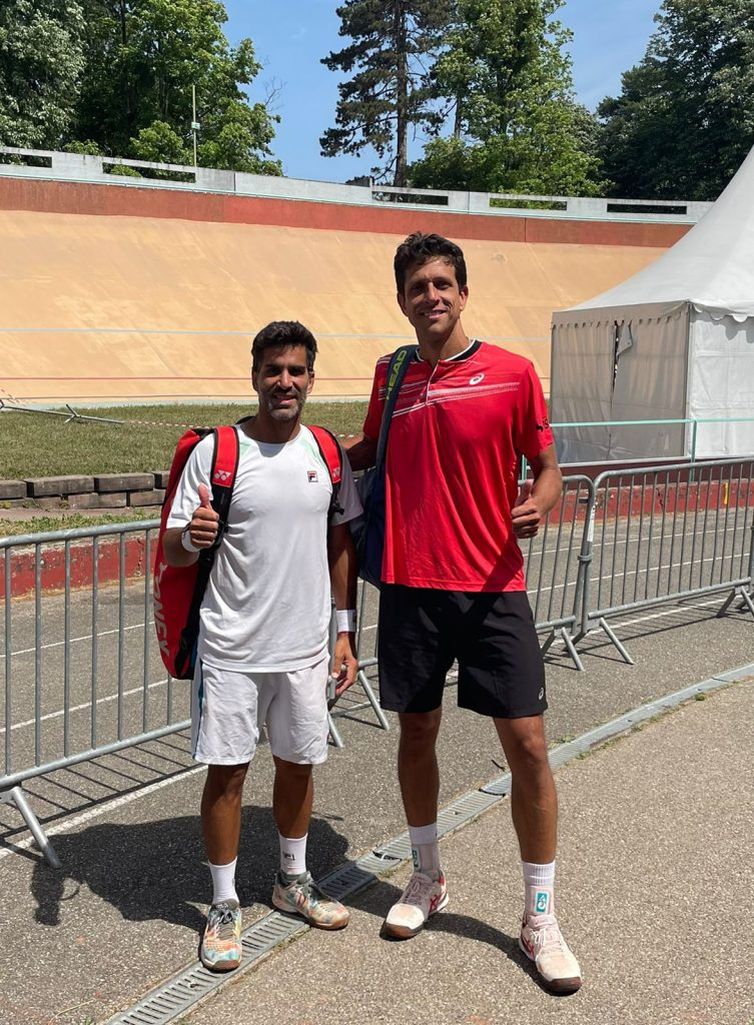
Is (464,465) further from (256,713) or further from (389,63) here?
(389,63)

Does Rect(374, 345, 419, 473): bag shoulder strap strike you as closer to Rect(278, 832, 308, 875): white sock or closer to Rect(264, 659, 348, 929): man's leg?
Rect(264, 659, 348, 929): man's leg

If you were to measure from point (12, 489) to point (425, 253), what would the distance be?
7604mm

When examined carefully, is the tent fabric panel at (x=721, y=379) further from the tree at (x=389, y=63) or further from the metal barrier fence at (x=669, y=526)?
the tree at (x=389, y=63)

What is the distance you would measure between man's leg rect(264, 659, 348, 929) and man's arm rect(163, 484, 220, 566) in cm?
46

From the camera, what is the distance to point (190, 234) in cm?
2716

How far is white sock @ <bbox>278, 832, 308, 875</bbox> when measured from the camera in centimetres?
322

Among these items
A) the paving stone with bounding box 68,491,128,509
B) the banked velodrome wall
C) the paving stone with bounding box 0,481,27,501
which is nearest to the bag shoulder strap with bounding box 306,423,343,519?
the paving stone with bounding box 68,491,128,509

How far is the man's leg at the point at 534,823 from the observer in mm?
2957

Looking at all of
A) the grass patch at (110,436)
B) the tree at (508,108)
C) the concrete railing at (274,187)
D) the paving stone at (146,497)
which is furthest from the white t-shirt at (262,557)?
the tree at (508,108)

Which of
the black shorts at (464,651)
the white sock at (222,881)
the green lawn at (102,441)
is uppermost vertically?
the black shorts at (464,651)

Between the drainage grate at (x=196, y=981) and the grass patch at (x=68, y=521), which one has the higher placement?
the grass patch at (x=68, y=521)

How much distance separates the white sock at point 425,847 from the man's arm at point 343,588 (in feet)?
1.71

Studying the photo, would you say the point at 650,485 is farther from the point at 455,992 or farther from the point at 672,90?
the point at 672,90

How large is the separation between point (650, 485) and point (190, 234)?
22.0 metres
